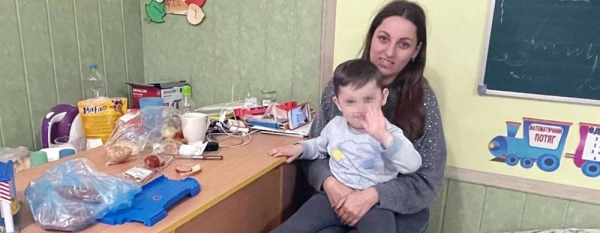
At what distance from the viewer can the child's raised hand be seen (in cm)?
144

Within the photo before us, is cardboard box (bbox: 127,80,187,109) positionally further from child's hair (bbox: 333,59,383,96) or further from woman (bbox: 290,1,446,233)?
child's hair (bbox: 333,59,383,96)

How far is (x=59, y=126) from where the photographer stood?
5.36 ft

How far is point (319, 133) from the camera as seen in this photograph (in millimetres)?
1561

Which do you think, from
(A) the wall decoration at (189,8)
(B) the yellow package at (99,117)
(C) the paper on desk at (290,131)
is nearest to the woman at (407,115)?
(C) the paper on desk at (290,131)

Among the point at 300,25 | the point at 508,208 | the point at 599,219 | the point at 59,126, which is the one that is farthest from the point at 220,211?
the point at 599,219

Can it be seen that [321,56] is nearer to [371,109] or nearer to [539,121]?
[371,109]

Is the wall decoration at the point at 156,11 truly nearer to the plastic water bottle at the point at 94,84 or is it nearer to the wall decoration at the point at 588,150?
the plastic water bottle at the point at 94,84

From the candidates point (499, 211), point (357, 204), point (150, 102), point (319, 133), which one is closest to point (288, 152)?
point (319, 133)

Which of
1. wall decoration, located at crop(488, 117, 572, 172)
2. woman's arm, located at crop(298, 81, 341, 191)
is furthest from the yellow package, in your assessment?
wall decoration, located at crop(488, 117, 572, 172)

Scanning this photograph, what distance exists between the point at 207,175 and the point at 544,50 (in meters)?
1.15

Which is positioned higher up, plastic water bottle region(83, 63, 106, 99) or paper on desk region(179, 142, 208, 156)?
plastic water bottle region(83, 63, 106, 99)

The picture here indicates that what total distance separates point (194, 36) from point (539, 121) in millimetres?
1425

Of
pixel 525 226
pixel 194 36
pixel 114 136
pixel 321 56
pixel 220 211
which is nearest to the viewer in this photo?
pixel 220 211

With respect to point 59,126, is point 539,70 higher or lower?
higher
